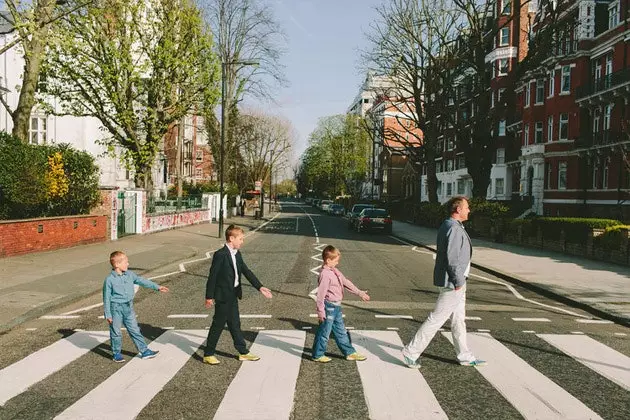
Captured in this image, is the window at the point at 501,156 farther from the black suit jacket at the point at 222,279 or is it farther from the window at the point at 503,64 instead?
the black suit jacket at the point at 222,279

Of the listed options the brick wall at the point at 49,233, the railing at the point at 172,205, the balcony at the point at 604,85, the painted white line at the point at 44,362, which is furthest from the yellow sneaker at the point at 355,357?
the balcony at the point at 604,85

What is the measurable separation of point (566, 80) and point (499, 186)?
14823mm

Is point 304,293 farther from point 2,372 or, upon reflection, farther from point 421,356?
point 2,372

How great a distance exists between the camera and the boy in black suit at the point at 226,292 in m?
6.25

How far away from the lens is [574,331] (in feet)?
27.5

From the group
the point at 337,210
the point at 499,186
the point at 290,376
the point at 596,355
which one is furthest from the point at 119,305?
the point at 337,210

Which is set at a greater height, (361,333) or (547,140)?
(547,140)

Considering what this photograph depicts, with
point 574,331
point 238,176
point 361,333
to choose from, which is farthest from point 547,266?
point 238,176

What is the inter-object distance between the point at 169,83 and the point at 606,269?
19609mm

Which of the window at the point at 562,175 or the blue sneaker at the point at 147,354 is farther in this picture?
the window at the point at 562,175

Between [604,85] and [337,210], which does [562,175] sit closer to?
[604,85]

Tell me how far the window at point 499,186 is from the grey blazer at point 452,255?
1874 inches

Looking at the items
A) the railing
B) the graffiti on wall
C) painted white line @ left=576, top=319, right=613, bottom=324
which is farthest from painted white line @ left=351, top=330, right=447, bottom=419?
the railing

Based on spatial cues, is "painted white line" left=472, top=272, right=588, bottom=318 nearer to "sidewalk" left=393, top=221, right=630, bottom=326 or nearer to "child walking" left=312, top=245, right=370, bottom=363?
"sidewalk" left=393, top=221, right=630, bottom=326
